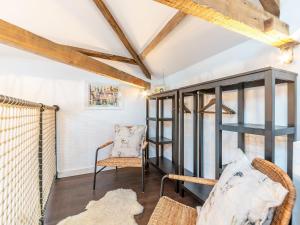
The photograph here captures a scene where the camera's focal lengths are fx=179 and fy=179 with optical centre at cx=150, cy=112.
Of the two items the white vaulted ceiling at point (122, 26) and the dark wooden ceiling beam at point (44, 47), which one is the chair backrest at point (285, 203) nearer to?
the white vaulted ceiling at point (122, 26)

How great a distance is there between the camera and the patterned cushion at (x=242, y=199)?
2.68ft

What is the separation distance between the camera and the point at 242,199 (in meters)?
0.88

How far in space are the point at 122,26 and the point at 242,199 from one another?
90.1 inches

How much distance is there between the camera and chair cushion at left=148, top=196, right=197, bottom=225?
1188 millimetres

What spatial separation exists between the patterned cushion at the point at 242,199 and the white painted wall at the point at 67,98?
101 inches

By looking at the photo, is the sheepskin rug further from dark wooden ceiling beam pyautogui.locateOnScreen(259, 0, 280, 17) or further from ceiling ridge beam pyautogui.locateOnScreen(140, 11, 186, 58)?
dark wooden ceiling beam pyautogui.locateOnScreen(259, 0, 280, 17)

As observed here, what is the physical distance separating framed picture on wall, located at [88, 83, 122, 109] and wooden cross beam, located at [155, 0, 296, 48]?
2.49 metres

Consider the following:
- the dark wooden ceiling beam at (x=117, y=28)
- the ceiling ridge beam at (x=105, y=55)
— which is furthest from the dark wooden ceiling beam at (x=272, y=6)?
the ceiling ridge beam at (x=105, y=55)

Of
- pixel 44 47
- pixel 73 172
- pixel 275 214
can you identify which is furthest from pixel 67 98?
pixel 275 214

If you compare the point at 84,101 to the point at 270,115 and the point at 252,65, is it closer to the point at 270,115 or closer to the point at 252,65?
the point at 252,65

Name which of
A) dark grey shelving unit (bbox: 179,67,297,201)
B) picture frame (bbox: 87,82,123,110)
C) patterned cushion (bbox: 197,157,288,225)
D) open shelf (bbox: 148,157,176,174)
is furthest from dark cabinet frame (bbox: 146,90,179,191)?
patterned cushion (bbox: 197,157,288,225)

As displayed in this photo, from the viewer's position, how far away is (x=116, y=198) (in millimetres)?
2229

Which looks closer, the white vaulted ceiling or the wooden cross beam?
the wooden cross beam

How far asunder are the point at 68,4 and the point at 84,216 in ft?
7.49
